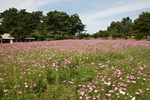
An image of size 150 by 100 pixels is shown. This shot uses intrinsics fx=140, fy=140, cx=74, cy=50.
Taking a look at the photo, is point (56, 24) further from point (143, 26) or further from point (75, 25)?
point (143, 26)

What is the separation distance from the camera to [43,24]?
55906 mm

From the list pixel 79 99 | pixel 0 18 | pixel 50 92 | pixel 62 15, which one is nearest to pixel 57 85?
pixel 50 92

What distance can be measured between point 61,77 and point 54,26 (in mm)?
52835

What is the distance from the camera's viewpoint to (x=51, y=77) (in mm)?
4848

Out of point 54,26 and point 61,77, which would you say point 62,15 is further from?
point 61,77

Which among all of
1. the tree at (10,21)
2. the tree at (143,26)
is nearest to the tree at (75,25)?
the tree at (10,21)

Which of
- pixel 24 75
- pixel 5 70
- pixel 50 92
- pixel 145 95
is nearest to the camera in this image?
pixel 145 95

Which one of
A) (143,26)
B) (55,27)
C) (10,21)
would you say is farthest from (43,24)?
(143,26)

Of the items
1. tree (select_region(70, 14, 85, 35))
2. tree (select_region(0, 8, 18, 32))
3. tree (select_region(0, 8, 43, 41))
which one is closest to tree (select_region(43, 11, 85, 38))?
tree (select_region(70, 14, 85, 35))

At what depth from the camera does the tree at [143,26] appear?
114 feet

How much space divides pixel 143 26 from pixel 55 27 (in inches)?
1304

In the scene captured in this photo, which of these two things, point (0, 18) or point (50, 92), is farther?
point (0, 18)

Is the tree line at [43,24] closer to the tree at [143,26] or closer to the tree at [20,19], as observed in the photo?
the tree at [20,19]

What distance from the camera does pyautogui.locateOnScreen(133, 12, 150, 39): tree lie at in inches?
1363
